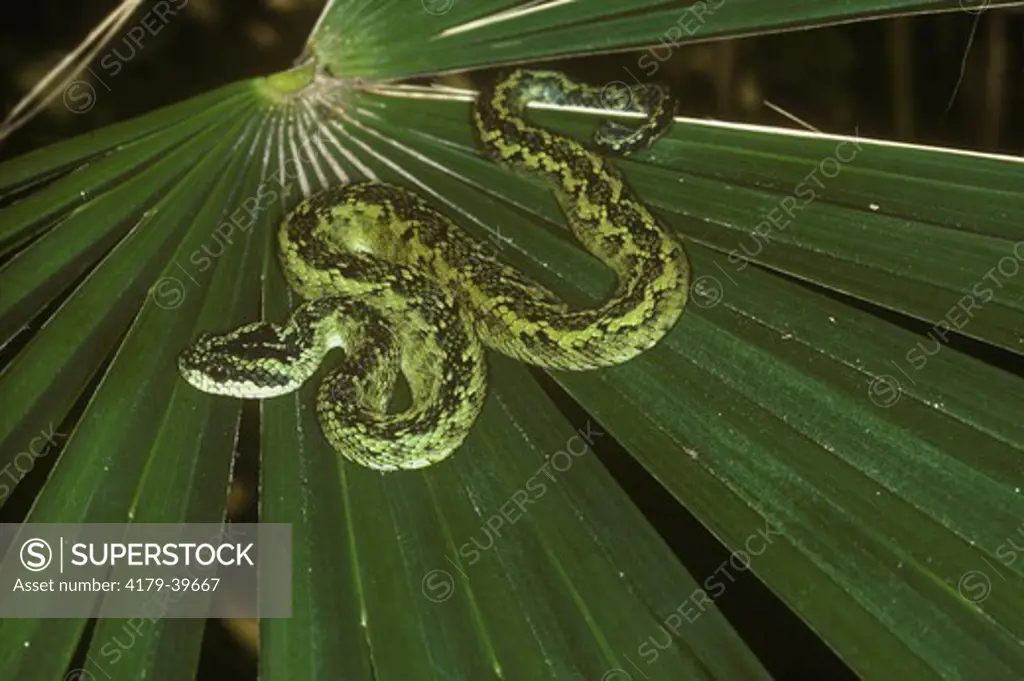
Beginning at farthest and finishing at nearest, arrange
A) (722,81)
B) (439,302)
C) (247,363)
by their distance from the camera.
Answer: (722,81) → (439,302) → (247,363)

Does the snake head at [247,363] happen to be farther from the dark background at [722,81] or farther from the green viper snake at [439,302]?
the dark background at [722,81]

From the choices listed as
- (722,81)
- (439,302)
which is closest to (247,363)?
(439,302)

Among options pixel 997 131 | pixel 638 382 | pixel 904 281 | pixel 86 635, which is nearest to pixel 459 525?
pixel 638 382

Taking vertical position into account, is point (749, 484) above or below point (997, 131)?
above

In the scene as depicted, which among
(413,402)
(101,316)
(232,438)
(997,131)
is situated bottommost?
(997,131)

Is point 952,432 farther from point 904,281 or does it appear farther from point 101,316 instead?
point 101,316

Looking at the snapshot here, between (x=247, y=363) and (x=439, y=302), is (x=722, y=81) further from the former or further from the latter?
(x=247, y=363)

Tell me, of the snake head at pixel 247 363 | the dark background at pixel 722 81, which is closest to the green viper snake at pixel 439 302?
the snake head at pixel 247 363
